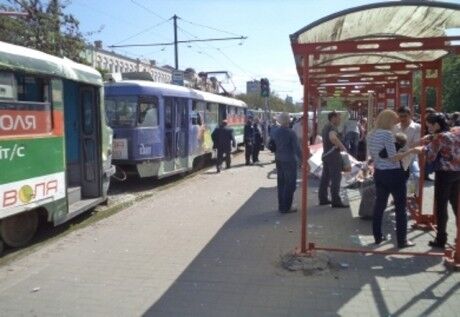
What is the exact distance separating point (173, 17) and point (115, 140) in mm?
15773

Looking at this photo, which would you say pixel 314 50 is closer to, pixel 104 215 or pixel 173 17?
pixel 104 215

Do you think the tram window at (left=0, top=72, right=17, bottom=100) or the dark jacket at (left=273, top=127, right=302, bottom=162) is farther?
the dark jacket at (left=273, top=127, right=302, bottom=162)

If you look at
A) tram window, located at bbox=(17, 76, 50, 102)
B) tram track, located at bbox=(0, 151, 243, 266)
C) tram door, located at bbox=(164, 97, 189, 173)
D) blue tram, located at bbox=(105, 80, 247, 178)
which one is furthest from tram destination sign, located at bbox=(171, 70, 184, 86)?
tram window, located at bbox=(17, 76, 50, 102)

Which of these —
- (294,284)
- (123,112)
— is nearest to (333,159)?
(294,284)

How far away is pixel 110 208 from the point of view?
10.0m

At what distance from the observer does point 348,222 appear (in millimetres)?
8102

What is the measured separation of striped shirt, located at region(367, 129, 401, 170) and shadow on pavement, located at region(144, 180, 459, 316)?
1102 mm

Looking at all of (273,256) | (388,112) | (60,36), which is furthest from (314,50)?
(60,36)

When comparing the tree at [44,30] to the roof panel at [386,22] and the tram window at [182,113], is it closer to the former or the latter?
the tram window at [182,113]

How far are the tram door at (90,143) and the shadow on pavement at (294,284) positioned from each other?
3.10m

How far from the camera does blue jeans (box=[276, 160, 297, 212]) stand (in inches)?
348

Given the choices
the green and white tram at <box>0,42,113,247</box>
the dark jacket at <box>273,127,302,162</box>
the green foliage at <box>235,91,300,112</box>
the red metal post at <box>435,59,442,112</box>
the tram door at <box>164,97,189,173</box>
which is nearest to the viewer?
the green and white tram at <box>0,42,113,247</box>

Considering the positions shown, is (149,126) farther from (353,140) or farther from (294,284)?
(294,284)

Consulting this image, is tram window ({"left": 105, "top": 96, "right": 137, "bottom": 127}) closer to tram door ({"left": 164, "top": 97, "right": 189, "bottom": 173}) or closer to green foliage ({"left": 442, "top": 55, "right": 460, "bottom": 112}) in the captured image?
tram door ({"left": 164, "top": 97, "right": 189, "bottom": 173})
